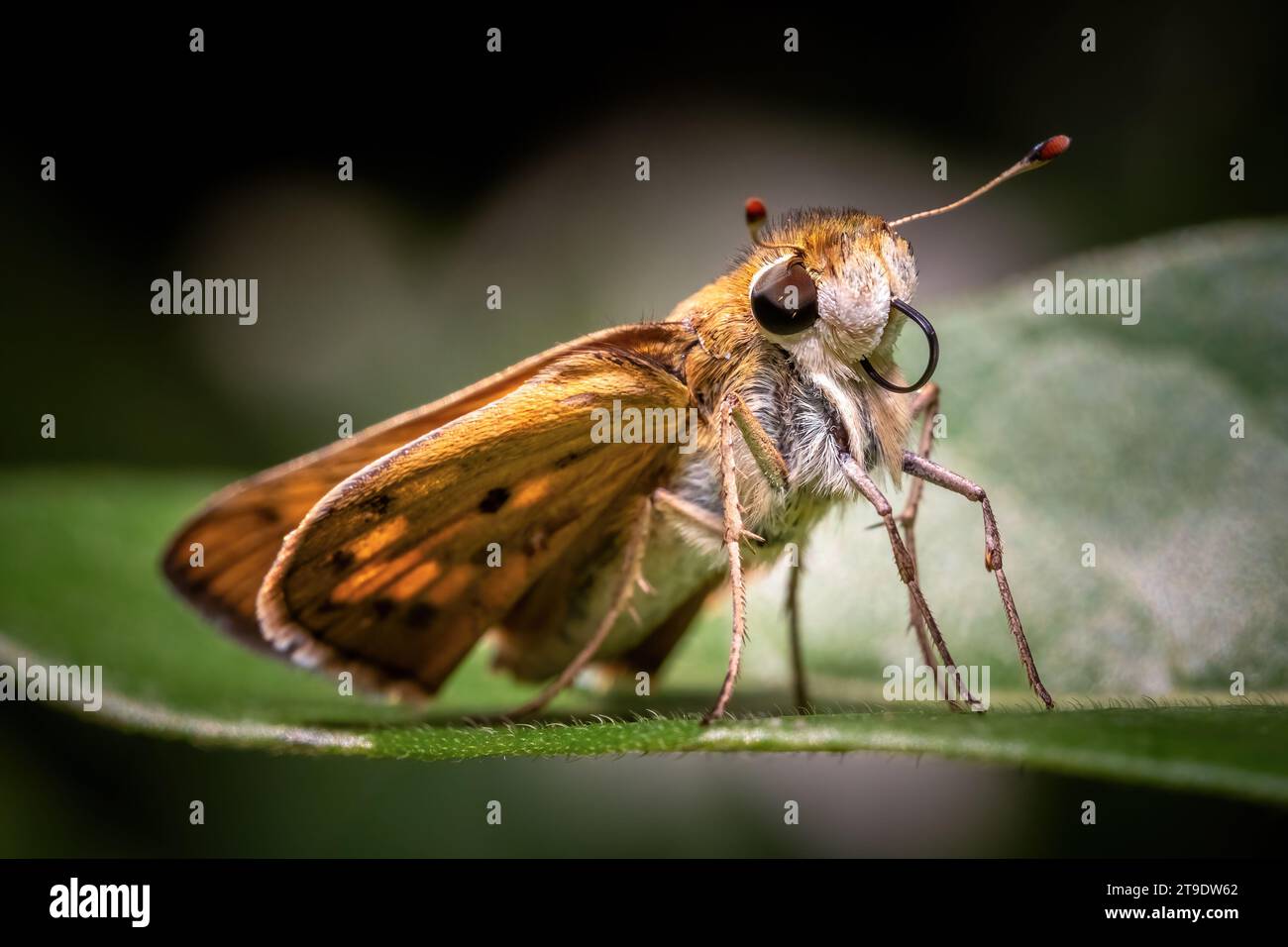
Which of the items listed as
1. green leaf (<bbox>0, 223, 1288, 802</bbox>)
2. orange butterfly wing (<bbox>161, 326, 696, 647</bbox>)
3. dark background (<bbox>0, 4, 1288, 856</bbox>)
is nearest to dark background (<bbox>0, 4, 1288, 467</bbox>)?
dark background (<bbox>0, 4, 1288, 856</bbox>)

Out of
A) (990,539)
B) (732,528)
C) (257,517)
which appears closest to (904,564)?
(990,539)

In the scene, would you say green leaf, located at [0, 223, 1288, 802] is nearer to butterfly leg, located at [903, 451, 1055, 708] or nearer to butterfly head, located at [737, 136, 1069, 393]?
butterfly leg, located at [903, 451, 1055, 708]

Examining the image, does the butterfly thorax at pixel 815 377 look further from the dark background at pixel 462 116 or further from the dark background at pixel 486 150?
the dark background at pixel 462 116

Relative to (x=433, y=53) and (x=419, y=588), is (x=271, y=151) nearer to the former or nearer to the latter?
(x=433, y=53)

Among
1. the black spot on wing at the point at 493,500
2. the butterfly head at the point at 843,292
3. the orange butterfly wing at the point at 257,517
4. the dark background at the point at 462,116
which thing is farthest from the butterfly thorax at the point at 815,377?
the dark background at the point at 462,116

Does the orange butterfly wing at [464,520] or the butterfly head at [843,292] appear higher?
the butterfly head at [843,292]

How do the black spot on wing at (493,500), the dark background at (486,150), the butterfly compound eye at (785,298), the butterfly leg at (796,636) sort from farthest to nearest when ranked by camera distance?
the dark background at (486,150) < the butterfly leg at (796,636) < the black spot on wing at (493,500) < the butterfly compound eye at (785,298)
